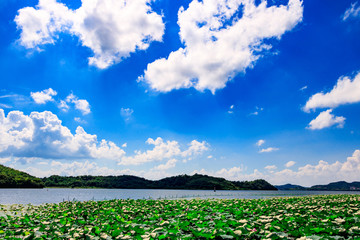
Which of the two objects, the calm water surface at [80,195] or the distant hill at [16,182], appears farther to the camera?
the distant hill at [16,182]

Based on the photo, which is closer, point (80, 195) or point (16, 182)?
point (80, 195)

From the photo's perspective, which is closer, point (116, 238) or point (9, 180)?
point (116, 238)

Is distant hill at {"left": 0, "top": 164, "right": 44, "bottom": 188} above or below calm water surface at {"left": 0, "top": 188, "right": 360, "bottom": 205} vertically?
above

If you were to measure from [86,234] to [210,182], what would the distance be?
643 feet

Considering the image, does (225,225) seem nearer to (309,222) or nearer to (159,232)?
(159,232)

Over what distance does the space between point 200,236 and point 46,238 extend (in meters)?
5.87

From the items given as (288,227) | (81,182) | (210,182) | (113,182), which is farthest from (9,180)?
(288,227)

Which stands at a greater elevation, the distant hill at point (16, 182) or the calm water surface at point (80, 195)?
the distant hill at point (16, 182)

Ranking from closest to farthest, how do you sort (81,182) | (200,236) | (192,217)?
(200,236), (192,217), (81,182)

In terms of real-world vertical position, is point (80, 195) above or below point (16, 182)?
below

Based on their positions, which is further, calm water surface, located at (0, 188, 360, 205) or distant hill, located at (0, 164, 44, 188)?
distant hill, located at (0, 164, 44, 188)

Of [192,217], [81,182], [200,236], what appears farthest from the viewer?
[81,182]

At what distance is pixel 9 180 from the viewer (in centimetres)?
12369

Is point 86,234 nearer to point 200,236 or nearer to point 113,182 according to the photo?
point 200,236
